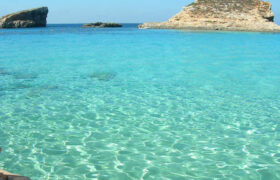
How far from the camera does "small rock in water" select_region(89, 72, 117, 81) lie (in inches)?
558

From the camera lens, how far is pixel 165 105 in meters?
9.84

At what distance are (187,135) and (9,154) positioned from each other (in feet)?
13.4

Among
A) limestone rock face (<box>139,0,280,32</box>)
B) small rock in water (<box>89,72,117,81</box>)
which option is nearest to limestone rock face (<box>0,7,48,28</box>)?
limestone rock face (<box>139,0,280,32</box>)

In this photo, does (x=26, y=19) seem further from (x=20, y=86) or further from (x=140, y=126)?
(x=140, y=126)

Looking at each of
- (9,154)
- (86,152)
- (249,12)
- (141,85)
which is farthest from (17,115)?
(249,12)

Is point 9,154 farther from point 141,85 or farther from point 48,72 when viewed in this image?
point 48,72

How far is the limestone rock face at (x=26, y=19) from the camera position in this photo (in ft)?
328

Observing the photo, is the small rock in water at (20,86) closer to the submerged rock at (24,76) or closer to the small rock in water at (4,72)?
the submerged rock at (24,76)

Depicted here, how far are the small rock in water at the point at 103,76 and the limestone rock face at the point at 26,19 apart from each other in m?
95.2

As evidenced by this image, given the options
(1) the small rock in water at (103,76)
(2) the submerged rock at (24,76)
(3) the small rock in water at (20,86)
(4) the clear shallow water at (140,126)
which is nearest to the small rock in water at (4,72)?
(2) the submerged rock at (24,76)

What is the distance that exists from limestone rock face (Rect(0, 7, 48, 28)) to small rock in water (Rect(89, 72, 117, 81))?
95.2 metres

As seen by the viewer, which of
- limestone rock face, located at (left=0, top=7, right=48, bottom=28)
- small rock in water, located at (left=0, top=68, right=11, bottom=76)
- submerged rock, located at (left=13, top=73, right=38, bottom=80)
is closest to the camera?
submerged rock, located at (left=13, top=73, right=38, bottom=80)

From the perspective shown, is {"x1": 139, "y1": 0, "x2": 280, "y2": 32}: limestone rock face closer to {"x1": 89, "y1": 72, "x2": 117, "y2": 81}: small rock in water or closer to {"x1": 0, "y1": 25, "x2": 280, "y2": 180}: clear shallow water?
{"x1": 89, "y1": 72, "x2": 117, "y2": 81}: small rock in water

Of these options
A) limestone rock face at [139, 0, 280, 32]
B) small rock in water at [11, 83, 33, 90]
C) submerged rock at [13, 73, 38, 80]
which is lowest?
small rock in water at [11, 83, 33, 90]
